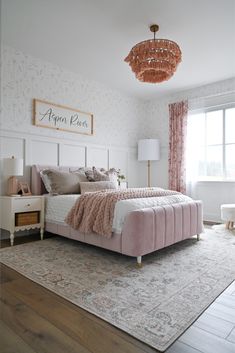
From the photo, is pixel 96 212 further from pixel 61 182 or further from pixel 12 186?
pixel 12 186

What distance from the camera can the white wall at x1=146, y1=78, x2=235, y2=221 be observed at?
4.63 metres

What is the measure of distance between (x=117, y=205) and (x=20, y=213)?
1467 mm

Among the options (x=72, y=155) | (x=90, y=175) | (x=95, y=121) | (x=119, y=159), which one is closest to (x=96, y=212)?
(x=90, y=175)

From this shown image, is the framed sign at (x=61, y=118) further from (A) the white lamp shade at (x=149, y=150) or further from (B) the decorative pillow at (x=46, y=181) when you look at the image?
(A) the white lamp shade at (x=149, y=150)

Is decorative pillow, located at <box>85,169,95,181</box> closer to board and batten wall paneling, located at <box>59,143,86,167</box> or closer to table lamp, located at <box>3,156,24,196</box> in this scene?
board and batten wall paneling, located at <box>59,143,86,167</box>

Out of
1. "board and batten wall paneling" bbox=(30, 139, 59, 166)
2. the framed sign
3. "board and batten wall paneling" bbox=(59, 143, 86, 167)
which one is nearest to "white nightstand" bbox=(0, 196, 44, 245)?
"board and batten wall paneling" bbox=(30, 139, 59, 166)

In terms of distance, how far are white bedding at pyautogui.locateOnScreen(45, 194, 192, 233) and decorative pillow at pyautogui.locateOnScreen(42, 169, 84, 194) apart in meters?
0.15

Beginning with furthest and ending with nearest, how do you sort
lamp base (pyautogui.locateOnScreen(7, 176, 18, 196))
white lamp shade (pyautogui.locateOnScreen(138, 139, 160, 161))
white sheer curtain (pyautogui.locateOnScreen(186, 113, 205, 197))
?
white lamp shade (pyautogui.locateOnScreen(138, 139, 160, 161)) < white sheer curtain (pyautogui.locateOnScreen(186, 113, 205, 197)) < lamp base (pyautogui.locateOnScreen(7, 176, 18, 196))

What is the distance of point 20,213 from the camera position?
319 centimetres

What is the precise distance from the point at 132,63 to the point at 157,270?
7.33 feet

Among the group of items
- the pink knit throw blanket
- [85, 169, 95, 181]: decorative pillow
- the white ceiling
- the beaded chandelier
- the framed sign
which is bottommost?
the pink knit throw blanket

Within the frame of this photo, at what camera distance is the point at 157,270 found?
2281 mm

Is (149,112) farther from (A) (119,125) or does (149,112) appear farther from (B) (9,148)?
(B) (9,148)

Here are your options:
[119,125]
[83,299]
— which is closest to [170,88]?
[119,125]
